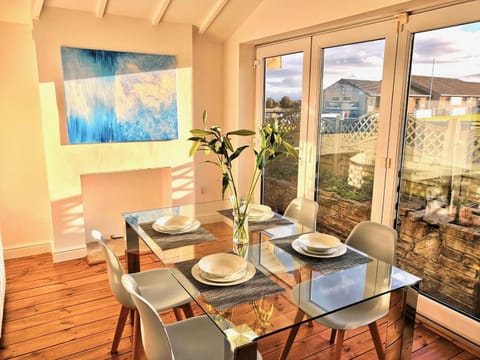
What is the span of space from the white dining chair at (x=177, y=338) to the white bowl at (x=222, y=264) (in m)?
0.22

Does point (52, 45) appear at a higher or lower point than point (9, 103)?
higher

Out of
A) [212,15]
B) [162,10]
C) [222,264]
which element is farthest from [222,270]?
[212,15]

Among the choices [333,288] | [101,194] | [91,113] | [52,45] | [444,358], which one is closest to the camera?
[333,288]

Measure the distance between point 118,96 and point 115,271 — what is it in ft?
7.17

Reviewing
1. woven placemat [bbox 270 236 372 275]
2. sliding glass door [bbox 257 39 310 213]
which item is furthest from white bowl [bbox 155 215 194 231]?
sliding glass door [bbox 257 39 310 213]

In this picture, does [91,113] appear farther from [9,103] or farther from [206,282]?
[206,282]

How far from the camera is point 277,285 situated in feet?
5.57

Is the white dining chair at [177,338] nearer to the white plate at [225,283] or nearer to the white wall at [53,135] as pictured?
the white plate at [225,283]

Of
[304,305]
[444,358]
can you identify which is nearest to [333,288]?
[304,305]

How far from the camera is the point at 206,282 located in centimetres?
168

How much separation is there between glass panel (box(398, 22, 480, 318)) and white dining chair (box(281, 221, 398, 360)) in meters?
0.64

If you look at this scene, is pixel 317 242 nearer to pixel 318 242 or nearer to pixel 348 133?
pixel 318 242

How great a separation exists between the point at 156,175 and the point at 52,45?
1.68m

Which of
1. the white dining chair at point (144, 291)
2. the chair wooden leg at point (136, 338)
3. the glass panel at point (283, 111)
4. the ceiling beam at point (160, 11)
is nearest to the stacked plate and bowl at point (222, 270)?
the white dining chair at point (144, 291)
